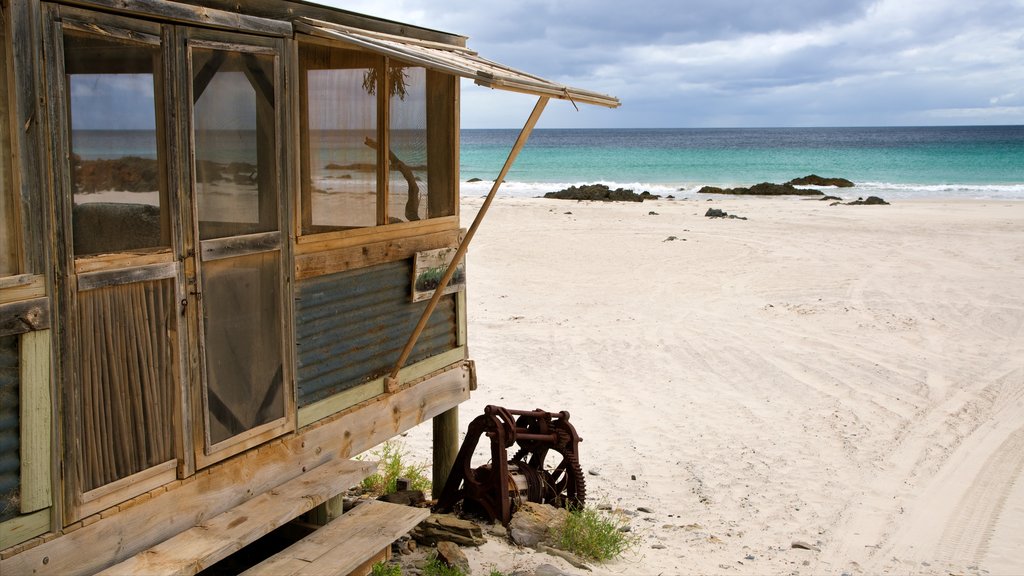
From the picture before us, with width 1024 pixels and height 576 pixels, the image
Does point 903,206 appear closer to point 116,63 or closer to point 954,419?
point 954,419

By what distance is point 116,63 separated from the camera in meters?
3.85

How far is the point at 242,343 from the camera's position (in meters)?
4.64

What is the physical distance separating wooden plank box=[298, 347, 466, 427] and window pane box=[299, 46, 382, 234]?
3.17 ft

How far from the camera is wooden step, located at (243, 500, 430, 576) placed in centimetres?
454

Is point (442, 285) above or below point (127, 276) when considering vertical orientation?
below

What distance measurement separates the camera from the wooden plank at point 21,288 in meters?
3.44

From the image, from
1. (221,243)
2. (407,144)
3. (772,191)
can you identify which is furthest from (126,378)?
(772,191)

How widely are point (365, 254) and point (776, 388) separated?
6288mm

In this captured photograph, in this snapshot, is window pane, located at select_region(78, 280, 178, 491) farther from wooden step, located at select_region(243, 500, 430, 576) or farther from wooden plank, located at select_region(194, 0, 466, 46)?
wooden plank, located at select_region(194, 0, 466, 46)

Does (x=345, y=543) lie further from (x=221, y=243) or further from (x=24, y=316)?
(x=24, y=316)

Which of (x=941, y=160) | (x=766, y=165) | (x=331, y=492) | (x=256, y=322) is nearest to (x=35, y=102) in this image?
(x=256, y=322)

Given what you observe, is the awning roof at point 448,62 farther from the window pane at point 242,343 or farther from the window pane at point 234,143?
the window pane at point 242,343

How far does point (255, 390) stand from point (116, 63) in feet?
5.63

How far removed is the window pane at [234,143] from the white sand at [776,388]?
261 cm
